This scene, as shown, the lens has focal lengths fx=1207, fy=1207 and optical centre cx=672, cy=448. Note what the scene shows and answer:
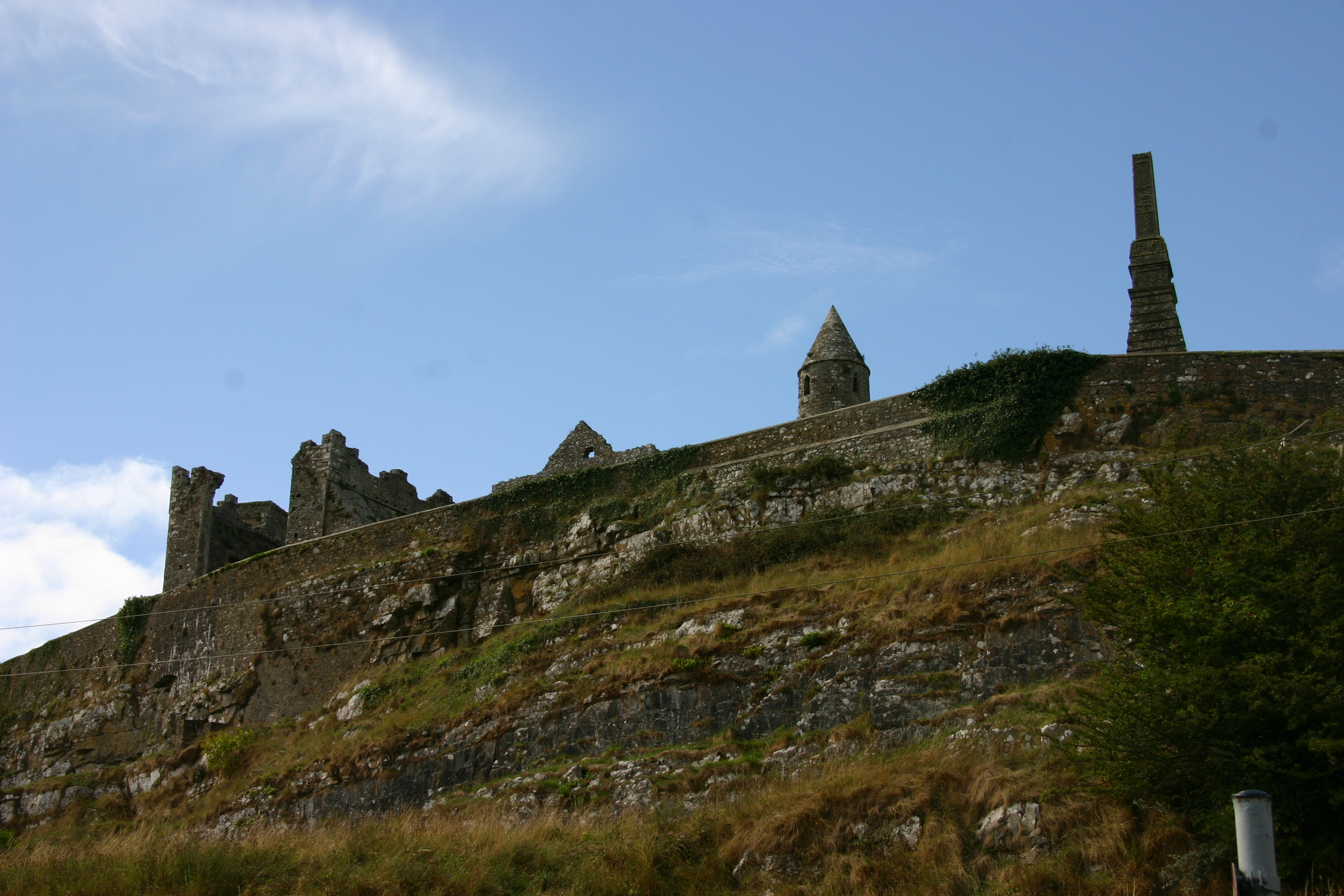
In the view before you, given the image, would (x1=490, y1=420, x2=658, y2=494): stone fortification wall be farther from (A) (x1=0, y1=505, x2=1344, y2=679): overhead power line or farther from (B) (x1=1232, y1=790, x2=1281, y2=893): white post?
(B) (x1=1232, y1=790, x2=1281, y2=893): white post

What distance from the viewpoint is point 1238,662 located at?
40.7ft

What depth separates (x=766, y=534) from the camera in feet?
79.9

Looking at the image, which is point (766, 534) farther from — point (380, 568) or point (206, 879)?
point (206, 879)

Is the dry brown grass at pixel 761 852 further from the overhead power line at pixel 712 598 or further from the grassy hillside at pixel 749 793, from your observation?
the overhead power line at pixel 712 598

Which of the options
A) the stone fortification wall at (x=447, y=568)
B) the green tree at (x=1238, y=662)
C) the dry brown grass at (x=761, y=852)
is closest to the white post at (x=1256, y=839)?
the green tree at (x=1238, y=662)

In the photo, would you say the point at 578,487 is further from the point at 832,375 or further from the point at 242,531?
the point at 242,531

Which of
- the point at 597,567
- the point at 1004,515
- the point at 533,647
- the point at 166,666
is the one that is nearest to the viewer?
the point at 1004,515

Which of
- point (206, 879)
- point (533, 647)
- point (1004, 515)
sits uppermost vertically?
point (1004, 515)

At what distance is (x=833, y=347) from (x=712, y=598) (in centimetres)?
1253

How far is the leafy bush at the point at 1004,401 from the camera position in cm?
2408

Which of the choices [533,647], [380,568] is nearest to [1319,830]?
[533,647]

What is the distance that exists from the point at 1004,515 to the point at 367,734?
1289 centimetres

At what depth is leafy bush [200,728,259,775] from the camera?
2631 cm

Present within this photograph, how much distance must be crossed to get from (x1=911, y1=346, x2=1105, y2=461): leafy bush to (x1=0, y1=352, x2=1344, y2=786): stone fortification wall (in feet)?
1.09
